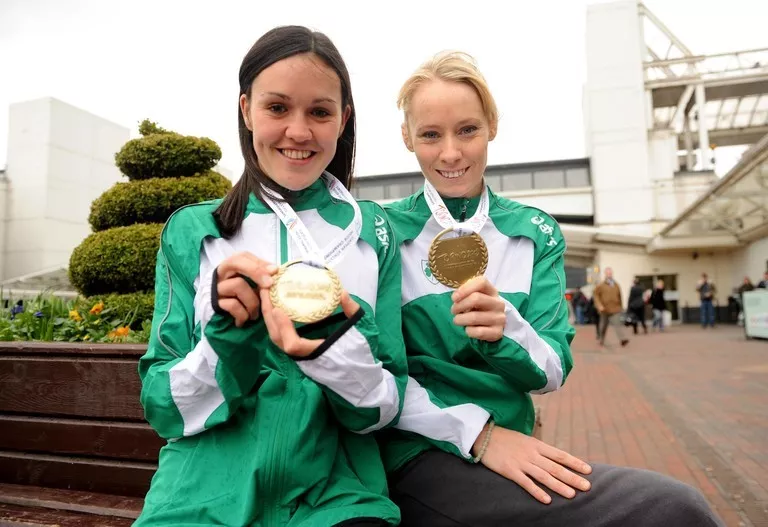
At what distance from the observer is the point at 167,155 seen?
421 centimetres

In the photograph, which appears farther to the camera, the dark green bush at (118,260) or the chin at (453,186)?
the dark green bush at (118,260)

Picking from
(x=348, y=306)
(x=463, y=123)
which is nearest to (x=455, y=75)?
(x=463, y=123)

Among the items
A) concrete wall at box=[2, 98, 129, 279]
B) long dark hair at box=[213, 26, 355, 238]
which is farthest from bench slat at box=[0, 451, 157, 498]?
concrete wall at box=[2, 98, 129, 279]

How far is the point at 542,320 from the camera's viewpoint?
1.75m

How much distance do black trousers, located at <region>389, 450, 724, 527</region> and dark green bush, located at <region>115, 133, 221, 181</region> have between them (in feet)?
11.0

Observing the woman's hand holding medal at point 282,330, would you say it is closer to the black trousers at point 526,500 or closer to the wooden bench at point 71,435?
the black trousers at point 526,500

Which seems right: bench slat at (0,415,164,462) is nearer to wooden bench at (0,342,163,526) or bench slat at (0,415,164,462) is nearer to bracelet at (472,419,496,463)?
wooden bench at (0,342,163,526)

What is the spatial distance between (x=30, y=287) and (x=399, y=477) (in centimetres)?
2947

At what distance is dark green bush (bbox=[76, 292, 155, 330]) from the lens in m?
3.88

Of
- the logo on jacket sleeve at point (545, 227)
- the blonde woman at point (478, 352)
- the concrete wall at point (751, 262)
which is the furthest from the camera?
the concrete wall at point (751, 262)

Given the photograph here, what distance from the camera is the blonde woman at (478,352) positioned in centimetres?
142

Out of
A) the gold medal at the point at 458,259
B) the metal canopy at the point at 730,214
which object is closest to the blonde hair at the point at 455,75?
the gold medal at the point at 458,259

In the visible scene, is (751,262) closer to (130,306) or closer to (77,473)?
(130,306)

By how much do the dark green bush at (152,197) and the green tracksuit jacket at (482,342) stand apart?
250cm
